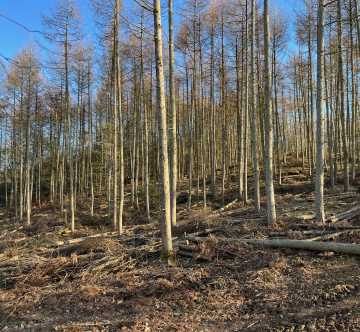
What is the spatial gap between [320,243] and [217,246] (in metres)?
1.86

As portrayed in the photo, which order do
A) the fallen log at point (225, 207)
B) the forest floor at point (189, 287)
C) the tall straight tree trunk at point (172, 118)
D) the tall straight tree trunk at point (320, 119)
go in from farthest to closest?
the fallen log at point (225, 207), the tall straight tree trunk at point (172, 118), the tall straight tree trunk at point (320, 119), the forest floor at point (189, 287)

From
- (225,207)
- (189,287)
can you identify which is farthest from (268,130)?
(225,207)

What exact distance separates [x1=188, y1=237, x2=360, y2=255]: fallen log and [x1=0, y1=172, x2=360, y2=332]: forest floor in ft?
0.36

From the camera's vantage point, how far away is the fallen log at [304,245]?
20.3 feet

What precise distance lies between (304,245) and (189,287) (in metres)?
2.49

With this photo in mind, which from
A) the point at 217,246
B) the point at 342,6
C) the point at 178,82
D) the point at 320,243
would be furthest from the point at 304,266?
the point at 178,82

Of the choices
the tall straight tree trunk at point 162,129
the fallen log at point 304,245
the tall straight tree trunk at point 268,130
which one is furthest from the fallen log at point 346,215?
the tall straight tree trunk at point 162,129

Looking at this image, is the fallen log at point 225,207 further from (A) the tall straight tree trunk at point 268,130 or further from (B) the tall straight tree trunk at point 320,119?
(B) the tall straight tree trunk at point 320,119

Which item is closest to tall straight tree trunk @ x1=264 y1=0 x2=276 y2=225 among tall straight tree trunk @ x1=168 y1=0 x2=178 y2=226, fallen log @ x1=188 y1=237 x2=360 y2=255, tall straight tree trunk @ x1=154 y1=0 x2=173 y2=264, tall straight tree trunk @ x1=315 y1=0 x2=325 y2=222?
tall straight tree trunk @ x1=315 y1=0 x2=325 y2=222

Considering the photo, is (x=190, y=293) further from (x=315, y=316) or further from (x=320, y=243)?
(x=320, y=243)

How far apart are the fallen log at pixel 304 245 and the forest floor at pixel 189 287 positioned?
0.36 ft

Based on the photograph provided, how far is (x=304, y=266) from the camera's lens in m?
5.95

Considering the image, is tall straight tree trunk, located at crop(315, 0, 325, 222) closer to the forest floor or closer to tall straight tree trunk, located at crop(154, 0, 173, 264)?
the forest floor

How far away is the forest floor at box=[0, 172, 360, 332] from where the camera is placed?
4.37 m
